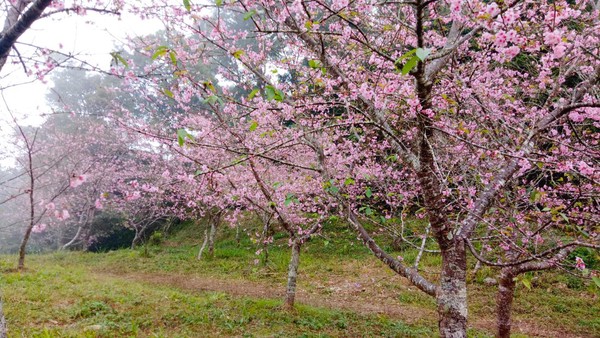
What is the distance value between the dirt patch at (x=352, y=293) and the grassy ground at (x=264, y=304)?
0.02m

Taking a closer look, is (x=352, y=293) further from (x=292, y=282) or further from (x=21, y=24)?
(x=21, y=24)

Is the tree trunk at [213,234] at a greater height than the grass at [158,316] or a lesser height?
greater

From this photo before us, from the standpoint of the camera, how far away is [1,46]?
2.70m

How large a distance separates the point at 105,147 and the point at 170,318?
15.9 m

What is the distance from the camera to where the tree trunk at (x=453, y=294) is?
118 inches

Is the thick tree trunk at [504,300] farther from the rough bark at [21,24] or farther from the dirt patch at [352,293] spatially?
the rough bark at [21,24]

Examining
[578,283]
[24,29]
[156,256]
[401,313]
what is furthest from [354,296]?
[156,256]

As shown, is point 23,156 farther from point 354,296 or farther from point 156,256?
point 354,296

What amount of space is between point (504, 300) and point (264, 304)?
13.7 ft

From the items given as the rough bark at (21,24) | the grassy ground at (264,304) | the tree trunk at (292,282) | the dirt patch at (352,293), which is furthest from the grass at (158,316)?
the rough bark at (21,24)

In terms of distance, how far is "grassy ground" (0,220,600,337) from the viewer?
5.27 m

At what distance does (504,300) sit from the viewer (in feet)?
15.6

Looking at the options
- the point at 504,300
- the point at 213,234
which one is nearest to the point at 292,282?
the point at 504,300

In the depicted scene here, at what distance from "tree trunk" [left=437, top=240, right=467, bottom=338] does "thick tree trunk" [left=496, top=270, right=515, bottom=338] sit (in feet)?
6.22
